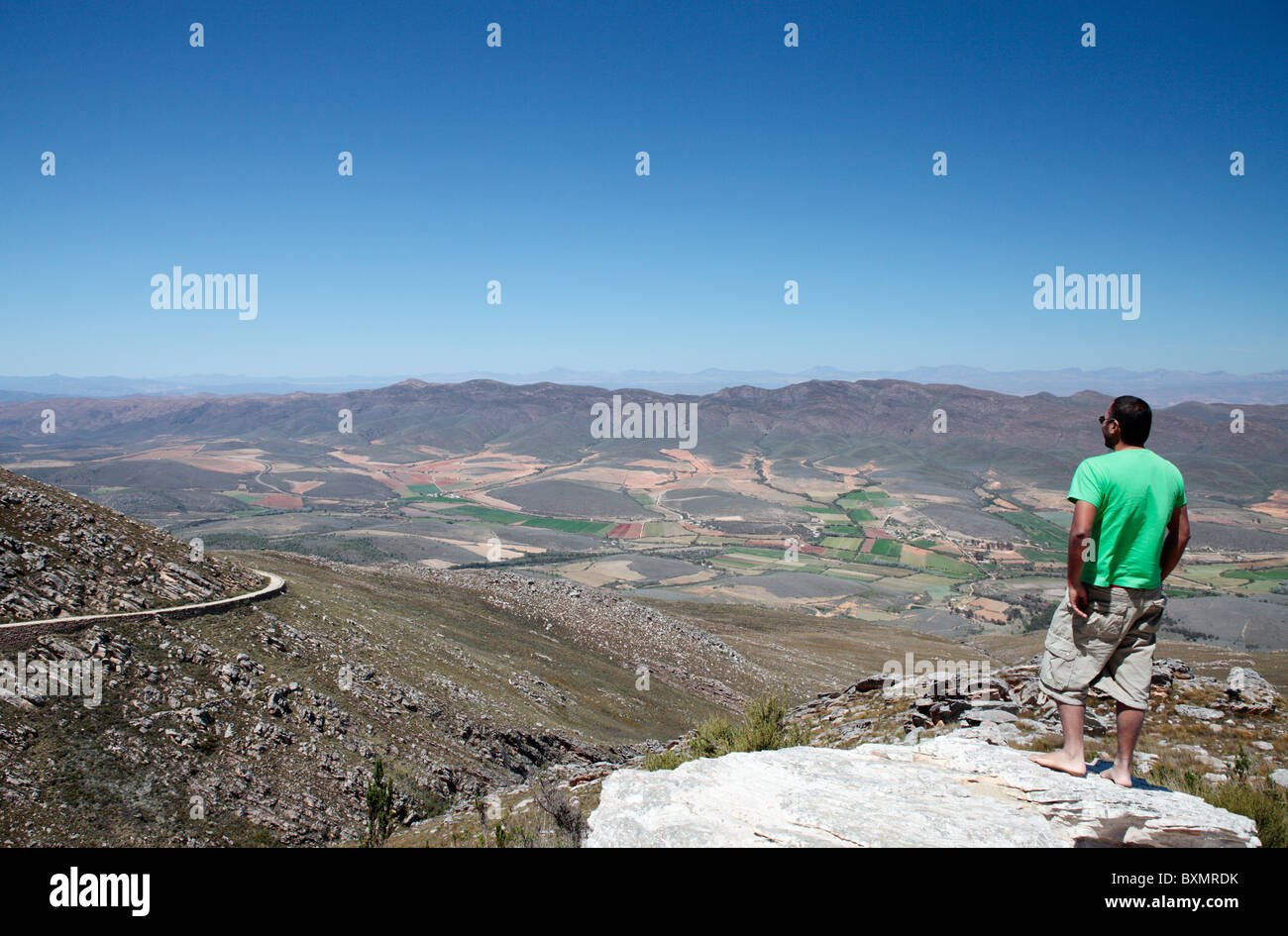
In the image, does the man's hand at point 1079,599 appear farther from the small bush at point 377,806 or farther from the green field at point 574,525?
the green field at point 574,525

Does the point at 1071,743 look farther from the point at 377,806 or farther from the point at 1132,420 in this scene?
the point at 377,806

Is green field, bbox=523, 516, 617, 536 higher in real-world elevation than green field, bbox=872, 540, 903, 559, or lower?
higher

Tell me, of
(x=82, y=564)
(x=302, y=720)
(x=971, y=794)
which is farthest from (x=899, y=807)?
(x=82, y=564)

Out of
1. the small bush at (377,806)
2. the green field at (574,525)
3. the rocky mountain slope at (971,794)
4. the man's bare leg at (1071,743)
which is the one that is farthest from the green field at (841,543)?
the man's bare leg at (1071,743)
